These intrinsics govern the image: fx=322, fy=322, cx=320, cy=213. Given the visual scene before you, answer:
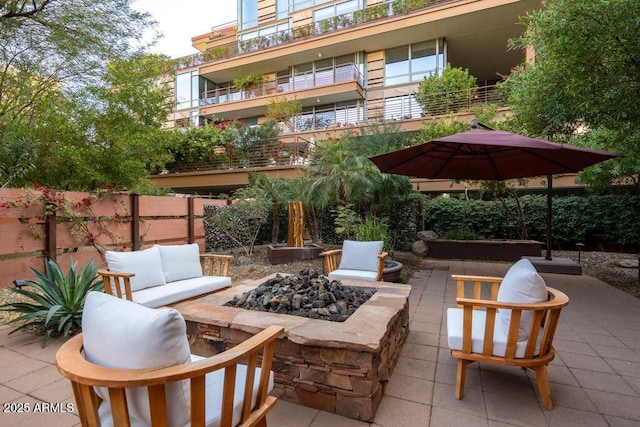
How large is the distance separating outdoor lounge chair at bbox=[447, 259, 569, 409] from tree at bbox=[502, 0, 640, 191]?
312 cm

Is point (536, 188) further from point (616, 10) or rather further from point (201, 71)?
point (201, 71)

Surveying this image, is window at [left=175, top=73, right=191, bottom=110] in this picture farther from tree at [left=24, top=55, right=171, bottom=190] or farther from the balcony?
tree at [left=24, top=55, right=171, bottom=190]

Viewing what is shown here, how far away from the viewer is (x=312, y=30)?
15.0m

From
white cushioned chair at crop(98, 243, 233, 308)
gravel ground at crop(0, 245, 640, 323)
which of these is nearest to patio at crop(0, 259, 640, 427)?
white cushioned chair at crop(98, 243, 233, 308)

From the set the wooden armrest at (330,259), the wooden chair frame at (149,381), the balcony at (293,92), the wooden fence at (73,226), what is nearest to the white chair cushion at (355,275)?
the wooden armrest at (330,259)

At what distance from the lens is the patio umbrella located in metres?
3.34

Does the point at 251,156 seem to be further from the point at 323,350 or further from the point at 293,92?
the point at 323,350

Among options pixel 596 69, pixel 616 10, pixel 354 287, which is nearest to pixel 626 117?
pixel 596 69

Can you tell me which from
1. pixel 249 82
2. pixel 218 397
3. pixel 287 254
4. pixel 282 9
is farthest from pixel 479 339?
pixel 282 9

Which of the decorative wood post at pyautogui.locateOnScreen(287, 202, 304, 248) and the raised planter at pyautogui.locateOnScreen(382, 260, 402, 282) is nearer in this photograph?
the raised planter at pyautogui.locateOnScreen(382, 260, 402, 282)

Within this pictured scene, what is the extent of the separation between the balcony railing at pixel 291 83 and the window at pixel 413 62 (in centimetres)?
143

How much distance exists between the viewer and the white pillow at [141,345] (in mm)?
1141

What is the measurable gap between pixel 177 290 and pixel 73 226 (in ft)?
11.2

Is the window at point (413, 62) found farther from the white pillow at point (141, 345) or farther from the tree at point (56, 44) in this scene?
the white pillow at point (141, 345)
